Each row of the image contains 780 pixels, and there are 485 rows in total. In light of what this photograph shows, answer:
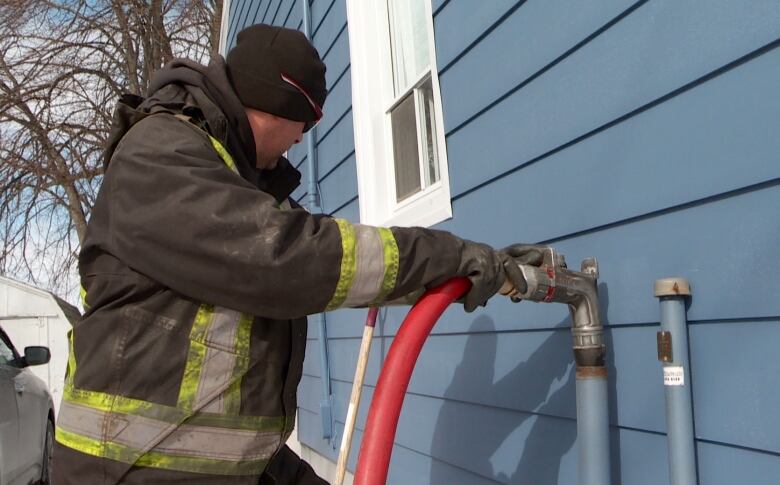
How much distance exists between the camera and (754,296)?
1.57 meters

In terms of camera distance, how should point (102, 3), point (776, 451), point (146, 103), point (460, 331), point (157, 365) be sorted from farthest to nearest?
point (102, 3) → point (460, 331) → point (146, 103) → point (157, 365) → point (776, 451)

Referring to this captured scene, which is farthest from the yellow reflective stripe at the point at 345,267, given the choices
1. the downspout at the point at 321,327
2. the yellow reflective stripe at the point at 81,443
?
the downspout at the point at 321,327

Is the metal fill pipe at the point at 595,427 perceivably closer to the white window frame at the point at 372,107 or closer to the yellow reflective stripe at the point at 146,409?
the yellow reflective stripe at the point at 146,409

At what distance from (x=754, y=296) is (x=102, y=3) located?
16.6 m

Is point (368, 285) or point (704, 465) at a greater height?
point (368, 285)

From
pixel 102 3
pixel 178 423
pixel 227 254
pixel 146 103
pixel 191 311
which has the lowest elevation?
pixel 178 423

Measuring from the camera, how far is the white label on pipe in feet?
5.57

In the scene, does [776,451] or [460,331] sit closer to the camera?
[776,451]

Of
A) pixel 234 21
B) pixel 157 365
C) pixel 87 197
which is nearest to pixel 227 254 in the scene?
pixel 157 365

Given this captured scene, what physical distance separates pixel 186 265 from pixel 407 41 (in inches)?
Answer: 101

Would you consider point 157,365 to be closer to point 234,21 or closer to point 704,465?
point 704,465

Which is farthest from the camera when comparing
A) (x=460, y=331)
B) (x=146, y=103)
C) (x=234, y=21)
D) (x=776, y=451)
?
(x=234, y=21)

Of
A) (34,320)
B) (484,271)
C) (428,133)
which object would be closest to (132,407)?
(484,271)

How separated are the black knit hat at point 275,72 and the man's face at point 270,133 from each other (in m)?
0.03
